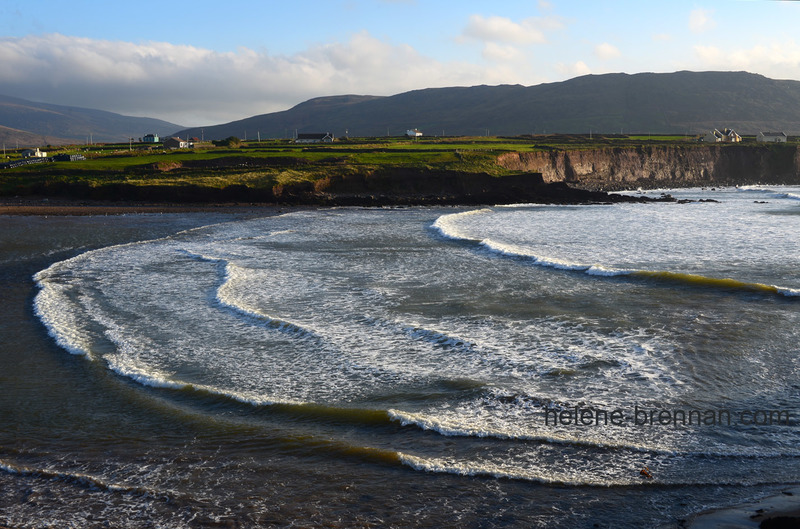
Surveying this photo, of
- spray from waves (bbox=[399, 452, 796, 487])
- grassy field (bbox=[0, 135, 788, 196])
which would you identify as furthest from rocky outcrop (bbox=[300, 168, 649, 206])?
spray from waves (bbox=[399, 452, 796, 487])

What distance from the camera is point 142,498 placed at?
7.61 meters

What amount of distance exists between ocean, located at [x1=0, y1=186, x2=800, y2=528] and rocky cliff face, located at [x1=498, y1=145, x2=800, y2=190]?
190 ft

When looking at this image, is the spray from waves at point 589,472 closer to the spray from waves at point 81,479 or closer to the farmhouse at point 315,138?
the spray from waves at point 81,479

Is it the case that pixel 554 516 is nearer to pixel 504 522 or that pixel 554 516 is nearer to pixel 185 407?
pixel 504 522

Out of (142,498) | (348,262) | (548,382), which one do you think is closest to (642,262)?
(348,262)

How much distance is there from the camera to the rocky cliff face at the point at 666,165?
80438 mm

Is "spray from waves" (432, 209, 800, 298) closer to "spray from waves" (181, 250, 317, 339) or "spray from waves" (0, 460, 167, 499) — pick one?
"spray from waves" (181, 250, 317, 339)

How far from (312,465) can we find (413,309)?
342 inches

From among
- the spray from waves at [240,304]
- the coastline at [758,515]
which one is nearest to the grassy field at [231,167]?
the spray from waves at [240,304]

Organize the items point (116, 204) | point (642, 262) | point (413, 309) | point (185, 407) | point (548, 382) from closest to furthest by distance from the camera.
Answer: point (185, 407)
point (548, 382)
point (413, 309)
point (642, 262)
point (116, 204)

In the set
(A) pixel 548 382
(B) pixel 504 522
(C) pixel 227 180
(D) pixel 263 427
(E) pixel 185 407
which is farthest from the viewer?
(C) pixel 227 180

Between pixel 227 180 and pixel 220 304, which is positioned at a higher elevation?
pixel 227 180

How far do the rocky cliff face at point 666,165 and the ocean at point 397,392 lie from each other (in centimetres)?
5800

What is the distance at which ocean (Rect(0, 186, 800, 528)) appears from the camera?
757 centimetres
